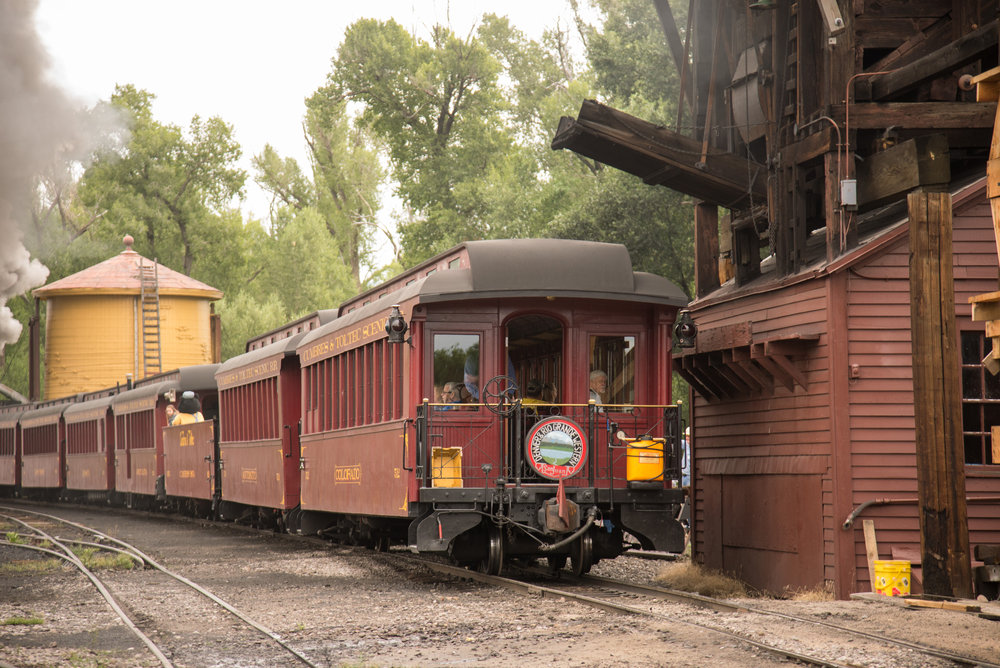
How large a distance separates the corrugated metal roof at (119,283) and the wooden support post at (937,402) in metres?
44.0

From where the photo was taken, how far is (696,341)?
53.5 feet

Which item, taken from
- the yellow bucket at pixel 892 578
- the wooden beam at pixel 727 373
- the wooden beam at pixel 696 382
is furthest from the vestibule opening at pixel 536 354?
the yellow bucket at pixel 892 578

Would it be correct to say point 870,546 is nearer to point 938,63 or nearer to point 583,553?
point 583,553

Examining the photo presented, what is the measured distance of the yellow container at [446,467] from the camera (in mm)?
13414

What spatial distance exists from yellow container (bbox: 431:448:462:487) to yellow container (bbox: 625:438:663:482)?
1.72 metres

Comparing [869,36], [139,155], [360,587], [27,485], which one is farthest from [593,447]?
[139,155]

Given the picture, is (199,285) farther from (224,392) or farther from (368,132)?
(224,392)

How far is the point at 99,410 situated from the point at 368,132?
109 feet

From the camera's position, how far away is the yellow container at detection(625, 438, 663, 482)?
44.9ft

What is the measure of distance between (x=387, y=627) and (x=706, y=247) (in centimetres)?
936

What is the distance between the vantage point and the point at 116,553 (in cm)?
1869

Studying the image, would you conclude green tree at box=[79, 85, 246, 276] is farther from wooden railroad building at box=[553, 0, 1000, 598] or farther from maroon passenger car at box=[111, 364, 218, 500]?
wooden railroad building at box=[553, 0, 1000, 598]

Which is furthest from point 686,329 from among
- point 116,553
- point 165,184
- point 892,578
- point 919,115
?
point 165,184

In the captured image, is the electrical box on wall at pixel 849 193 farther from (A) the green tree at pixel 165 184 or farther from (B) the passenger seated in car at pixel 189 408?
(A) the green tree at pixel 165 184
